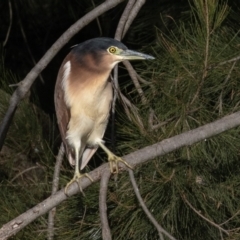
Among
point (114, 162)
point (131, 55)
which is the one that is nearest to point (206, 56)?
point (131, 55)

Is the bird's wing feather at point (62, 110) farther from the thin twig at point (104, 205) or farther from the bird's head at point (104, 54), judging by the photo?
the thin twig at point (104, 205)

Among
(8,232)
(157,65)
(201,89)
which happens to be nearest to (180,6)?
(157,65)

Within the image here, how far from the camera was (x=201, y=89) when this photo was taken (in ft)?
6.85

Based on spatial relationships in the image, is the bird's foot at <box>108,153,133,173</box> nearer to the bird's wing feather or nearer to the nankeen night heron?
the nankeen night heron

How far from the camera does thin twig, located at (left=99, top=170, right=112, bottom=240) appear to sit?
1.80 m

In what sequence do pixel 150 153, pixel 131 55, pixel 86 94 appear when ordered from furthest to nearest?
pixel 86 94 < pixel 131 55 < pixel 150 153

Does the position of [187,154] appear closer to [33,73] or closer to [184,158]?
[184,158]

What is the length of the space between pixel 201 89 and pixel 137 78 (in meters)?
0.26

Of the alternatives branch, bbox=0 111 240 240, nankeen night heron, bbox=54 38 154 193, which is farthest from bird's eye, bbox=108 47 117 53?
branch, bbox=0 111 240 240

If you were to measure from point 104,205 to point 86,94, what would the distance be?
48 cm

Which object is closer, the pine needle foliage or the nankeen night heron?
the pine needle foliage

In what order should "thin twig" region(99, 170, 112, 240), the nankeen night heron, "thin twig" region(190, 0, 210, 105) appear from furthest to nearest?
the nankeen night heron, "thin twig" region(190, 0, 210, 105), "thin twig" region(99, 170, 112, 240)

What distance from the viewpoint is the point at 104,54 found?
7.16ft

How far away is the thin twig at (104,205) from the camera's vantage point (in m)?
1.80
